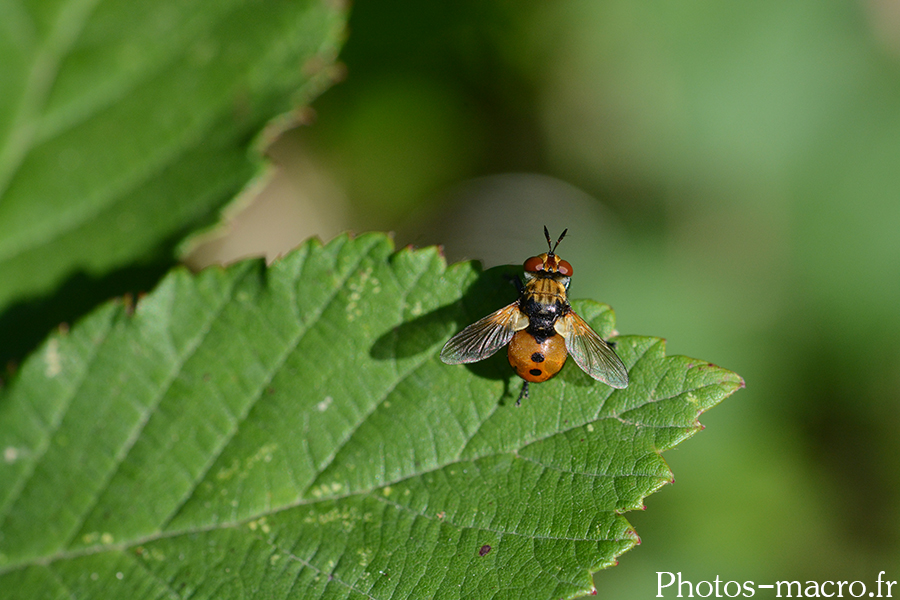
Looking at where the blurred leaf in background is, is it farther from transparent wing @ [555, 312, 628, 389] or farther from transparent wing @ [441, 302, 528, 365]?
transparent wing @ [555, 312, 628, 389]

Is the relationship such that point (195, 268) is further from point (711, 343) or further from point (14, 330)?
point (711, 343)

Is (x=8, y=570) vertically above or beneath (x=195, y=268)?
beneath

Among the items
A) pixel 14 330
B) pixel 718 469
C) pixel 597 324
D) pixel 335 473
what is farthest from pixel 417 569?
pixel 718 469

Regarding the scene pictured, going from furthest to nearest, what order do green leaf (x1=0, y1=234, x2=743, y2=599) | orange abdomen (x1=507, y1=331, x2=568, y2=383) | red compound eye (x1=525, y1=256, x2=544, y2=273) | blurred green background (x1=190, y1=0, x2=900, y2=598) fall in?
1. blurred green background (x1=190, y1=0, x2=900, y2=598)
2. red compound eye (x1=525, y1=256, x2=544, y2=273)
3. orange abdomen (x1=507, y1=331, x2=568, y2=383)
4. green leaf (x1=0, y1=234, x2=743, y2=599)

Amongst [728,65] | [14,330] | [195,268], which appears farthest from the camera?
[728,65]

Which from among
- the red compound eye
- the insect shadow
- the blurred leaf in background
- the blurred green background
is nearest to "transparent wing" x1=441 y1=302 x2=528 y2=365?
the insect shadow

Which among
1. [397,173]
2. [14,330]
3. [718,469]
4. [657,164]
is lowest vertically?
[14,330]

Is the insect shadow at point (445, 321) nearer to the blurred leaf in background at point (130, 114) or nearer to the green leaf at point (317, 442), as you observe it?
the green leaf at point (317, 442)
